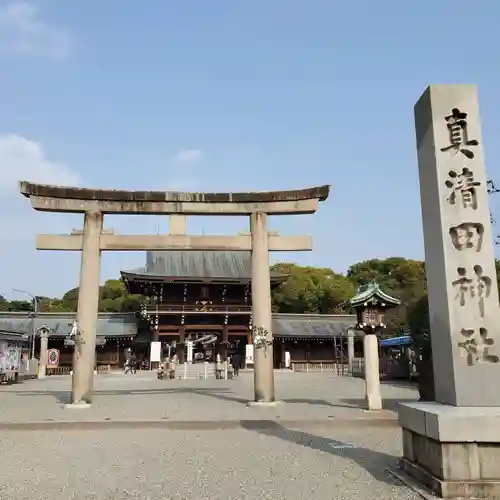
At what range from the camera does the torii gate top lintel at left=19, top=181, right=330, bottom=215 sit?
14789 mm

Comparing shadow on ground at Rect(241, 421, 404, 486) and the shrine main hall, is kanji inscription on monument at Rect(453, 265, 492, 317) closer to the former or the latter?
shadow on ground at Rect(241, 421, 404, 486)

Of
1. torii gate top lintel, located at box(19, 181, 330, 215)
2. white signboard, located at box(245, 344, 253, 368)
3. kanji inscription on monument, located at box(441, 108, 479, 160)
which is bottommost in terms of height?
white signboard, located at box(245, 344, 253, 368)

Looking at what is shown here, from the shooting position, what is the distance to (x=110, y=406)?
1385cm

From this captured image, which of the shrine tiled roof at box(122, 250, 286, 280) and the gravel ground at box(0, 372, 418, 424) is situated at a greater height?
the shrine tiled roof at box(122, 250, 286, 280)

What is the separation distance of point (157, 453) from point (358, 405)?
783 centimetres

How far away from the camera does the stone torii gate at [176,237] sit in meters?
14.2

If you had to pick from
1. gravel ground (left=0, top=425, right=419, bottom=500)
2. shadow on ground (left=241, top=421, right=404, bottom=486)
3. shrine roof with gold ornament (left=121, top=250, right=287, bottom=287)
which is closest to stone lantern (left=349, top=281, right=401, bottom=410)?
gravel ground (left=0, top=425, right=419, bottom=500)

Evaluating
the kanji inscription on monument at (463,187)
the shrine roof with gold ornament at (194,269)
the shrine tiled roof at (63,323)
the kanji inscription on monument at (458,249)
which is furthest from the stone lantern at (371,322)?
the shrine tiled roof at (63,323)

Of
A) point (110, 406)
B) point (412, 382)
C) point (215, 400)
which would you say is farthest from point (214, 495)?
point (412, 382)

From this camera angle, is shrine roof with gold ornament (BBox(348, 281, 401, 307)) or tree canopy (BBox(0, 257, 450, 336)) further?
tree canopy (BBox(0, 257, 450, 336))

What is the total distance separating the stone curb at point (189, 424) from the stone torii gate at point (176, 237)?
11.2 ft

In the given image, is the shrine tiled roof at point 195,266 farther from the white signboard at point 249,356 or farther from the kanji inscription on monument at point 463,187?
the kanji inscription on monument at point 463,187

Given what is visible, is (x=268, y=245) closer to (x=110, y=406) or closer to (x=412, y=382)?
(x=110, y=406)

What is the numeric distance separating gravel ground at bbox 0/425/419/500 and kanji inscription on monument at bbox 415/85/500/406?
1391 millimetres
